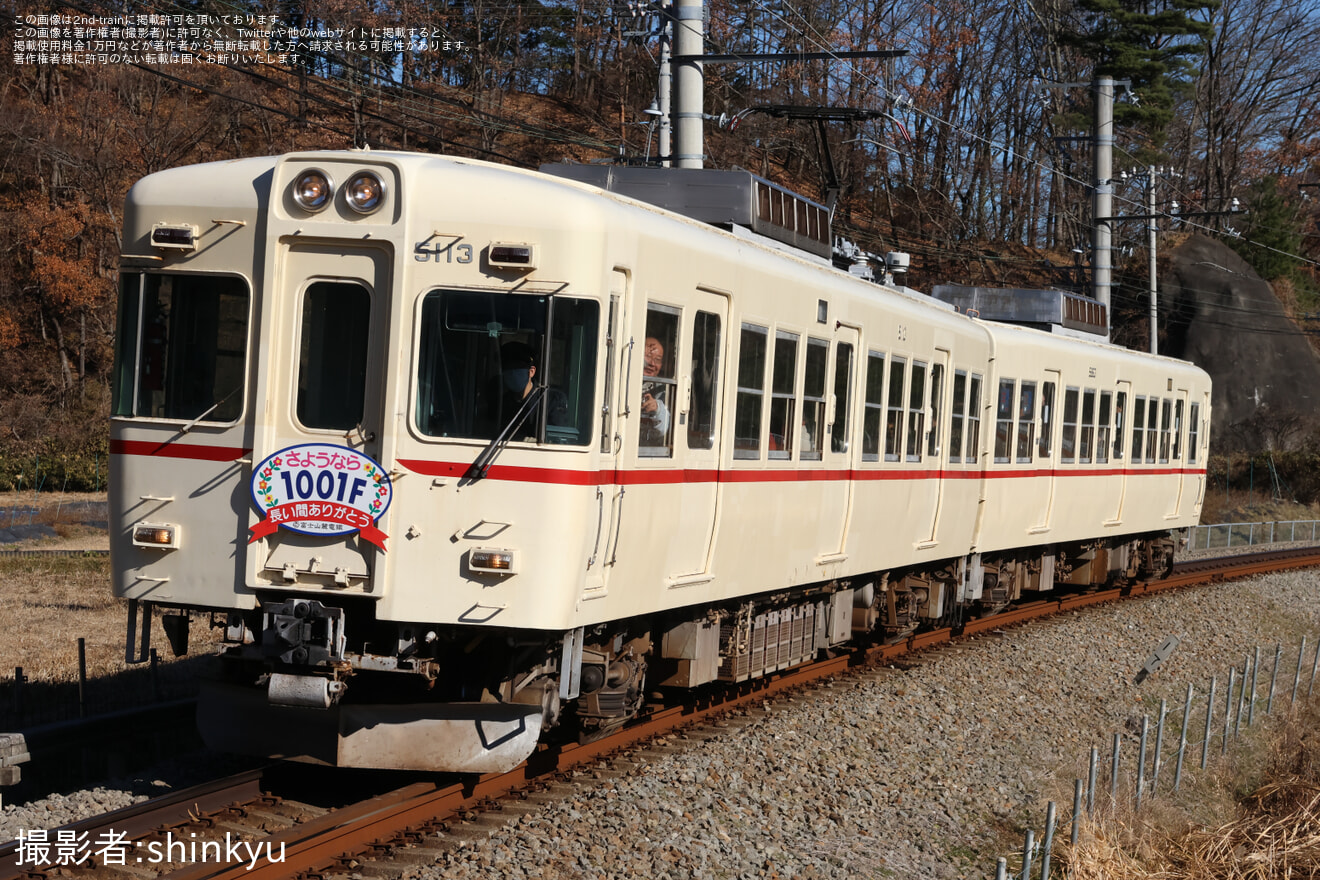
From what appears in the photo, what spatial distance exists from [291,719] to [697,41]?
831cm

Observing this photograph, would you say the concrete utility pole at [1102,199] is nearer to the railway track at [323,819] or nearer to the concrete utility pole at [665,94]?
the concrete utility pole at [665,94]

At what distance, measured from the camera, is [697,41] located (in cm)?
1370

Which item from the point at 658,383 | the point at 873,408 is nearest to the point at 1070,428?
the point at 873,408

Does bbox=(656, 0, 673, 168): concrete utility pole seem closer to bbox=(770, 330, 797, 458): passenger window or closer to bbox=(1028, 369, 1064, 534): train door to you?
bbox=(1028, 369, 1064, 534): train door

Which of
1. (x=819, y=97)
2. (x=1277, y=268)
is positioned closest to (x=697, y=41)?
(x=819, y=97)

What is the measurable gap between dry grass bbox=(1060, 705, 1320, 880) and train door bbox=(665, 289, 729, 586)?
2673 mm

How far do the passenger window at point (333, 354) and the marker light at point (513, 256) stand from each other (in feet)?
2.23

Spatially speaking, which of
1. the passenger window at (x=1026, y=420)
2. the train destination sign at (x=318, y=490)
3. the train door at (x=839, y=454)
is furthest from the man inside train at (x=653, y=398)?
the passenger window at (x=1026, y=420)

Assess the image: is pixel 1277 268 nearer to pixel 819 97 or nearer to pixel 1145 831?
pixel 819 97

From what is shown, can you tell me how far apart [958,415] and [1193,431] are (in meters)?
9.61

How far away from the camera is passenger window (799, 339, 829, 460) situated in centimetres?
1023

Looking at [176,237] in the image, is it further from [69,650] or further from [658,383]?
[69,650]

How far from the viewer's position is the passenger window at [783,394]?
9.68 m

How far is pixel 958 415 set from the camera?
13781mm
